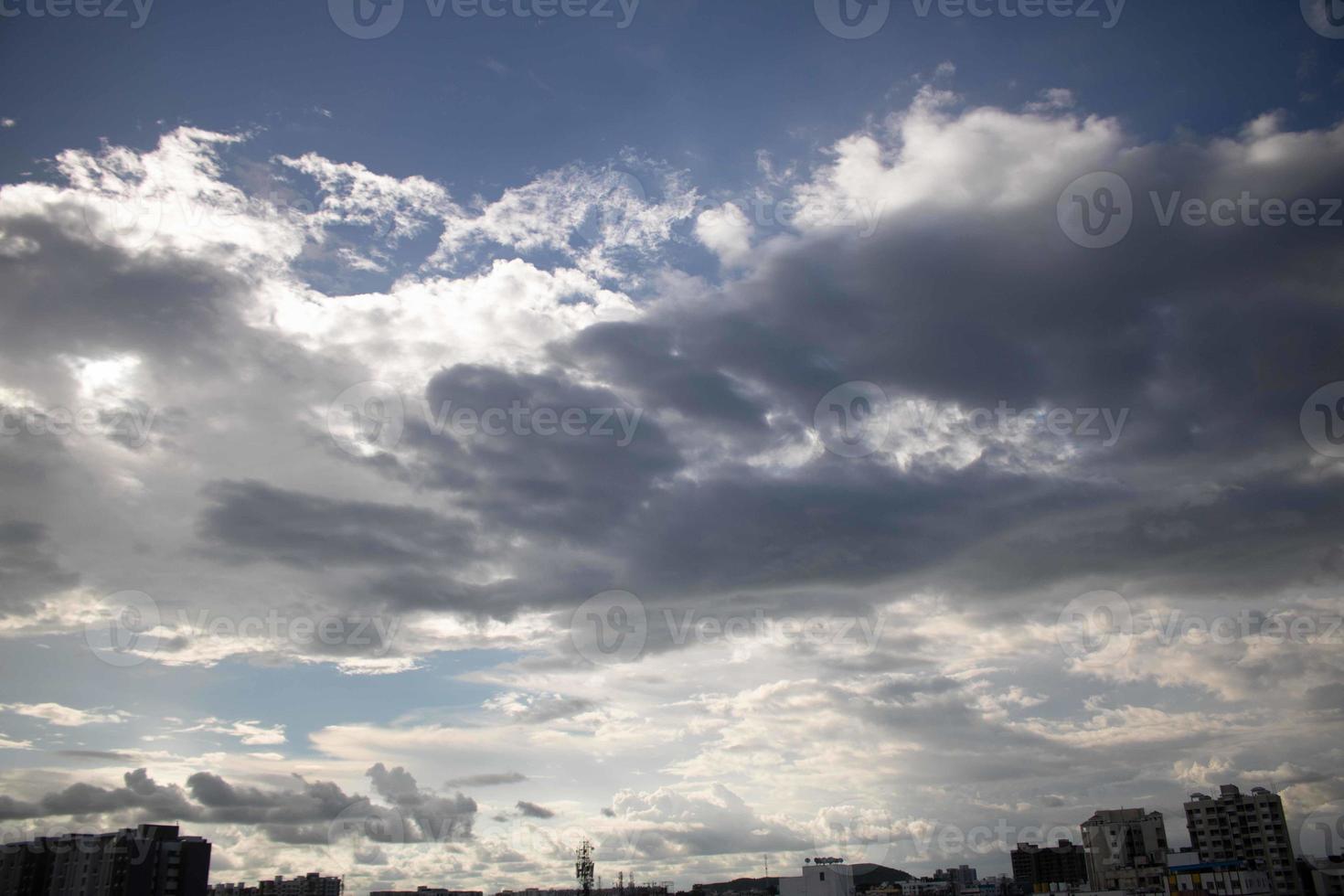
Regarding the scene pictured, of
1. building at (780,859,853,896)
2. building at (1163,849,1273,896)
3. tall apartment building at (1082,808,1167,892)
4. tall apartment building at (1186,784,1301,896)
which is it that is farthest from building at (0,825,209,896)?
tall apartment building at (1186,784,1301,896)

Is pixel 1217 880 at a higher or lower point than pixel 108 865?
lower

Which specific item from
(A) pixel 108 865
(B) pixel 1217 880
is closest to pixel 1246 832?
(B) pixel 1217 880

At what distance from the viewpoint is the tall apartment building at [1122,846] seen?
507 ft

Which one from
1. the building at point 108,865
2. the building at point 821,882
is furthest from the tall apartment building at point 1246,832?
the building at point 108,865

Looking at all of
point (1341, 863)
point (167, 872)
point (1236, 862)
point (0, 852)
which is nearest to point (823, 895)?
point (1236, 862)

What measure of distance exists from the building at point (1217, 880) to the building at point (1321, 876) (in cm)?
1038

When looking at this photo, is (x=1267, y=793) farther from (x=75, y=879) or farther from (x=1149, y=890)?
(x=75, y=879)

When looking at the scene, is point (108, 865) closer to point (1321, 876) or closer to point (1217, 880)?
point (1217, 880)

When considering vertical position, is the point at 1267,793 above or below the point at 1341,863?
above

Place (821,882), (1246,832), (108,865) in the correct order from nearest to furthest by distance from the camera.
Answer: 1. (108,865)
2. (1246,832)
3. (821,882)

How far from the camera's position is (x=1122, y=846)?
555 feet

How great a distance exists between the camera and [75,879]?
5202 inches

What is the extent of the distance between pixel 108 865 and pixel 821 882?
115943mm

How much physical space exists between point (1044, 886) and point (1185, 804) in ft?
91.8
